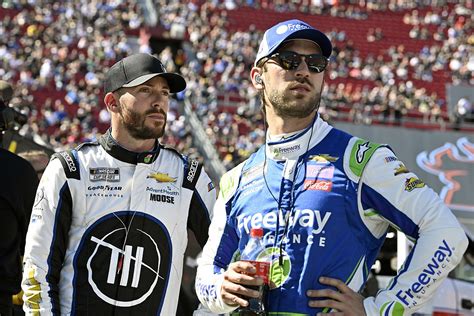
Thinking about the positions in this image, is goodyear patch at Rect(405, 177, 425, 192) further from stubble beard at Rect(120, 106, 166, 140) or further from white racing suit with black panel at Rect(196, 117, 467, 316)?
stubble beard at Rect(120, 106, 166, 140)

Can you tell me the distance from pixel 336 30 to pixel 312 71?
32018 millimetres

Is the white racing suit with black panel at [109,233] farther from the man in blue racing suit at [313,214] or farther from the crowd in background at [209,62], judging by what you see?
the crowd in background at [209,62]

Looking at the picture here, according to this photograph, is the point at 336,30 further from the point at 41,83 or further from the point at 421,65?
the point at 41,83

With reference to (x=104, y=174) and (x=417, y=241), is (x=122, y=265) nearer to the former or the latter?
(x=104, y=174)

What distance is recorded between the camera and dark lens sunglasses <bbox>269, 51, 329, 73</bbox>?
2926 mm

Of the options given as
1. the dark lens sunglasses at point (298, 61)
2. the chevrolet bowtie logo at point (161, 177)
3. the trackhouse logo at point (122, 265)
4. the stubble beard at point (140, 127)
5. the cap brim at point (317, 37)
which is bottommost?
the trackhouse logo at point (122, 265)

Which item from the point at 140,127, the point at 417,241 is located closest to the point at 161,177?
the point at 140,127

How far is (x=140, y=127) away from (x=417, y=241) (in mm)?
1594

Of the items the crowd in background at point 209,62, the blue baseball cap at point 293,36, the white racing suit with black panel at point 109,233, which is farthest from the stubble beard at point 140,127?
the crowd in background at point 209,62

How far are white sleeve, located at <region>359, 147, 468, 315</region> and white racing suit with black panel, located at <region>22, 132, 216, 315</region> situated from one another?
1.30 metres

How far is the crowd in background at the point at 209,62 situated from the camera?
23.5 metres

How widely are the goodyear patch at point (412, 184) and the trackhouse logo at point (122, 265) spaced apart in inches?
53.4

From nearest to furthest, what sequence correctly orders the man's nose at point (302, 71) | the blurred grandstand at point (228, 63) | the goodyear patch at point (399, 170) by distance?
the goodyear patch at point (399, 170) < the man's nose at point (302, 71) < the blurred grandstand at point (228, 63)

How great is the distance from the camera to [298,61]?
115 inches
